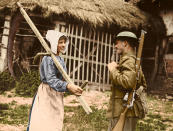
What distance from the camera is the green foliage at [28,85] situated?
813 centimetres

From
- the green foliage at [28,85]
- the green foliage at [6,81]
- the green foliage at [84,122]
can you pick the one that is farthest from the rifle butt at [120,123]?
the green foliage at [6,81]

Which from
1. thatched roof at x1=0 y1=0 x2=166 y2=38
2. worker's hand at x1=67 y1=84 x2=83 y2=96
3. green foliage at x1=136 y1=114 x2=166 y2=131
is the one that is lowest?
green foliage at x1=136 y1=114 x2=166 y2=131

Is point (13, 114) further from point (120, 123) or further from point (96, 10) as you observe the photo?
point (96, 10)

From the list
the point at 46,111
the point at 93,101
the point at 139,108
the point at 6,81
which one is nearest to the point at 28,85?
the point at 6,81

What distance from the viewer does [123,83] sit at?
2.74m

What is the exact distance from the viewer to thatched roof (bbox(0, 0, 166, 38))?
28.8 ft

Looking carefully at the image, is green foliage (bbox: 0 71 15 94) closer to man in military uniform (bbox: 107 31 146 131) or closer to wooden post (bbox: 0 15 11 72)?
wooden post (bbox: 0 15 11 72)

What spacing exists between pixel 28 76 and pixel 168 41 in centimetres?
633

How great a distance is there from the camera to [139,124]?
5906 mm

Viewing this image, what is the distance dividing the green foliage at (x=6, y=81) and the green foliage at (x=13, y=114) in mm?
1468

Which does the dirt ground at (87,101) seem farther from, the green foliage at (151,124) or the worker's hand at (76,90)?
the worker's hand at (76,90)

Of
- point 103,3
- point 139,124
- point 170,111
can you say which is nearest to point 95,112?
point 139,124

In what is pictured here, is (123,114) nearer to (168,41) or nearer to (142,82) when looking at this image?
(142,82)

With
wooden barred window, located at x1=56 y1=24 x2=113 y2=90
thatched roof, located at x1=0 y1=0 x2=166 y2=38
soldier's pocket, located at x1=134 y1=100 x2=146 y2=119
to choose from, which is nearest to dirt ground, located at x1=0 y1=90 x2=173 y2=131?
wooden barred window, located at x1=56 y1=24 x2=113 y2=90
